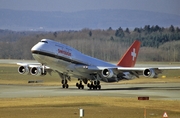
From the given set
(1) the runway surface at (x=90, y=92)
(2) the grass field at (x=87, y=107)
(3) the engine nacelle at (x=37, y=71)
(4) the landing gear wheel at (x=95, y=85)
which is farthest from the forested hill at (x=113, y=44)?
(2) the grass field at (x=87, y=107)

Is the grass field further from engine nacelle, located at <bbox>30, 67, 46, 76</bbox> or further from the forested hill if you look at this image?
the forested hill

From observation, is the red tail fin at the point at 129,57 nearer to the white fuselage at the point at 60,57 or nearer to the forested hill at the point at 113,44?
the white fuselage at the point at 60,57

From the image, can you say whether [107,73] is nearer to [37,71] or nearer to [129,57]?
[37,71]

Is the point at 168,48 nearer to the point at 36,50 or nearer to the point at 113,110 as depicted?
the point at 36,50

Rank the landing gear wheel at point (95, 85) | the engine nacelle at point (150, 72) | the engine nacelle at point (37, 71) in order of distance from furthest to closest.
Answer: the engine nacelle at point (37, 71) → the landing gear wheel at point (95, 85) → the engine nacelle at point (150, 72)

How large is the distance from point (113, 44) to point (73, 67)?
95.3 m

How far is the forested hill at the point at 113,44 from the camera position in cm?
14675

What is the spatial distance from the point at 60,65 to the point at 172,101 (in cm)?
1888

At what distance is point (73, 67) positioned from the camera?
205 ft

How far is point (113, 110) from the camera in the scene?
38250mm

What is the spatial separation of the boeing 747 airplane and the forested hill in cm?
7756

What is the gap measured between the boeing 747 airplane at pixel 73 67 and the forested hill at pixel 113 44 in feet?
254

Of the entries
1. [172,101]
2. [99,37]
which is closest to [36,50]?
[172,101]

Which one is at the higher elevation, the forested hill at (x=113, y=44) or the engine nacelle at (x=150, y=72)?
the forested hill at (x=113, y=44)
